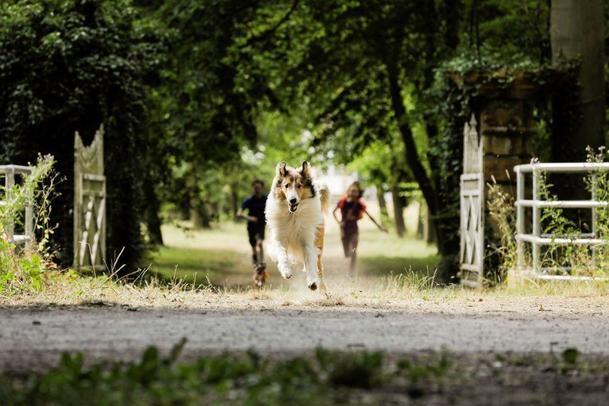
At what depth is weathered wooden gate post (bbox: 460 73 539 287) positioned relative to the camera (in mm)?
20094

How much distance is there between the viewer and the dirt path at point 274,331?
8.07 meters

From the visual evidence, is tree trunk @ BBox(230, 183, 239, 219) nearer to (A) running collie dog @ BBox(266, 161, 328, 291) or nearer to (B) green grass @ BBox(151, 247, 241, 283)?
(B) green grass @ BBox(151, 247, 241, 283)

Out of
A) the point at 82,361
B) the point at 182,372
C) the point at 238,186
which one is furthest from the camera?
the point at 238,186

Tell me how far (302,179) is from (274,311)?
3.37 meters

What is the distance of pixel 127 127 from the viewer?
2189cm

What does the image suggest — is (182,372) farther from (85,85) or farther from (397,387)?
(85,85)

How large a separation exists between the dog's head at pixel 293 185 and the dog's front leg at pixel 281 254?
1.53 feet

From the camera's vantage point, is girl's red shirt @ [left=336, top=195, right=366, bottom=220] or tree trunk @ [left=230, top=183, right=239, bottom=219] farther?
tree trunk @ [left=230, top=183, right=239, bottom=219]

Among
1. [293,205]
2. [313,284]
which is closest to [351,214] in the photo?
[293,205]

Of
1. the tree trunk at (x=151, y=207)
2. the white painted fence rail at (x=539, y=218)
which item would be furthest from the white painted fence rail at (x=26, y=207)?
the tree trunk at (x=151, y=207)

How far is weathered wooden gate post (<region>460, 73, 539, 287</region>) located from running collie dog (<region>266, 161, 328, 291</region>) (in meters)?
6.04

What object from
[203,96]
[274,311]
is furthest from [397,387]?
[203,96]

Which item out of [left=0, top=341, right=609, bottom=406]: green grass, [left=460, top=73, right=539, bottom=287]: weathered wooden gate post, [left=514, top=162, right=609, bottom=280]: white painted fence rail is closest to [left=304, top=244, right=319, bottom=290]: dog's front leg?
[left=514, top=162, right=609, bottom=280]: white painted fence rail

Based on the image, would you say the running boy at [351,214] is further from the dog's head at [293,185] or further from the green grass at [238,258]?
the dog's head at [293,185]
